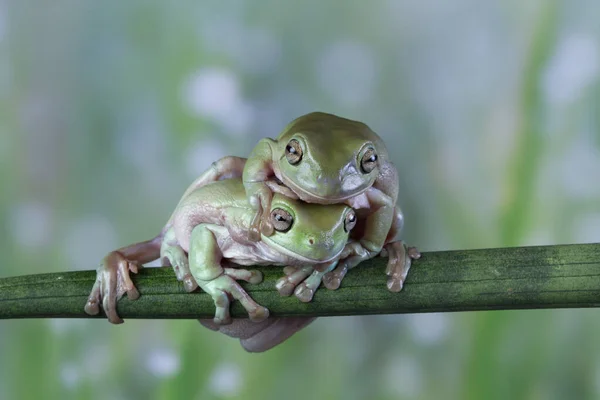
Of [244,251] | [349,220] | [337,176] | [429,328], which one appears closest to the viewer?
[337,176]

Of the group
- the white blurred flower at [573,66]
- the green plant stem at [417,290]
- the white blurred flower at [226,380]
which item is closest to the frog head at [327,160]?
the green plant stem at [417,290]

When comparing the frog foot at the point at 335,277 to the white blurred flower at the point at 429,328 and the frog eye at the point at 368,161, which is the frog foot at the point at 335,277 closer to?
the frog eye at the point at 368,161

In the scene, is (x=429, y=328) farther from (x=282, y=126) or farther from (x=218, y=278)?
(x=218, y=278)

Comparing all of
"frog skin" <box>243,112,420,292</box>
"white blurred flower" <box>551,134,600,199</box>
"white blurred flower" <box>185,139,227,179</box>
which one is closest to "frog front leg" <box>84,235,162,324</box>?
"frog skin" <box>243,112,420,292</box>

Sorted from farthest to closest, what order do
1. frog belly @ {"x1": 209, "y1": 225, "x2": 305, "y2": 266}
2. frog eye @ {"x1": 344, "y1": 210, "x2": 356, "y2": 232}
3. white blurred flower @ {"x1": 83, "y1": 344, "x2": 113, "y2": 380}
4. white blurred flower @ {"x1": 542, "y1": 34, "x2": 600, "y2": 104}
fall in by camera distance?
white blurred flower @ {"x1": 83, "y1": 344, "x2": 113, "y2": 380}
white blurred flower @ {"x1": 542, "y1": 34, "x2": 600, "y2": 104}
frog belly @ {"x1": 209, "y1": 225, "x2": 305, "y2": 266}
frog eye @ {"x1": 344, "y1": 210, "x2": 356, "y2": 232}

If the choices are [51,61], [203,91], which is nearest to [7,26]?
[51,61]

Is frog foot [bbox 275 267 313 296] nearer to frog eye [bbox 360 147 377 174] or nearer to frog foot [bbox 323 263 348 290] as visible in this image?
frog foot [bbox 323 263 348 290]

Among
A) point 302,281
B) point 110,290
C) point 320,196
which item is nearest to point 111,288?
point 110,290
